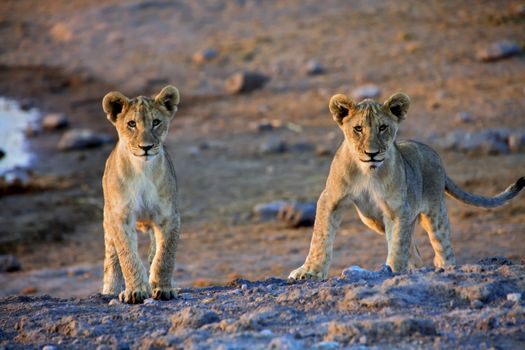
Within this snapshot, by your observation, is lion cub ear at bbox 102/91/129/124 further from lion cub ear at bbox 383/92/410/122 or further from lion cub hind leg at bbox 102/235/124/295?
lion cub ear at bbox 383/92/410/122

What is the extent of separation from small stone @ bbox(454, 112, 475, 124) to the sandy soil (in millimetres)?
91

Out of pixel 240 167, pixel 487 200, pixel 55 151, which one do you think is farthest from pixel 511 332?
pixel 55 151

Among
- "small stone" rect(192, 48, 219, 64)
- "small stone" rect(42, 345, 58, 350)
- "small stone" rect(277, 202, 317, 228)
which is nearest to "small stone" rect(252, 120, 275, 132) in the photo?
"small stone" rect(277, 202, 317, 228)

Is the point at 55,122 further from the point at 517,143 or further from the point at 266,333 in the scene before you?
the point at 266,333

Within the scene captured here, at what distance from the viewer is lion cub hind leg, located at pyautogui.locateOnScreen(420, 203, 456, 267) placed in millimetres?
7887

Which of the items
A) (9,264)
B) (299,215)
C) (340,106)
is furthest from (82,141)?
(340,106)

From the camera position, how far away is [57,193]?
45.8ft

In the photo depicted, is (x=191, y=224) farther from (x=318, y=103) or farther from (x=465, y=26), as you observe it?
(x=465, y=26)

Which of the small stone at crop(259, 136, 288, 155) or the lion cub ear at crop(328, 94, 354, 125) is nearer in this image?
the lion cub ear at crop(328, 94, 354, 125)

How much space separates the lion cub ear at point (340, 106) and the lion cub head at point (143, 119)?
1055mm

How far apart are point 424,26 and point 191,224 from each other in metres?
8.85

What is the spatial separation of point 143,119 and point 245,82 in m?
12.0

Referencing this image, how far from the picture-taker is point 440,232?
7.91 metres

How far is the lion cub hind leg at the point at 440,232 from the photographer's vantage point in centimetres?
789
